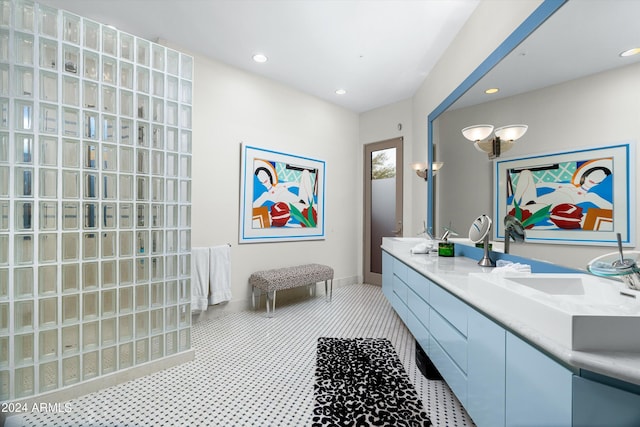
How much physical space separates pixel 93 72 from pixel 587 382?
2804mm

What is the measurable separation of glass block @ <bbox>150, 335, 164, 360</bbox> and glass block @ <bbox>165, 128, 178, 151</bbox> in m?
1.39

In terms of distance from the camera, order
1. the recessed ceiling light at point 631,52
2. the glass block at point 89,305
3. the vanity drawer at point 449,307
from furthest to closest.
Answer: the glass block at point 89,305 → the vanity drawer at point 449,307 → the recessed ceiling light at point 631,52

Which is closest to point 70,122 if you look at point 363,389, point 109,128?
point 109,128

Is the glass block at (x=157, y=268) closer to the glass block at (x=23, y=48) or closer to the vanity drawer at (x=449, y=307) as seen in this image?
the glass block at (x=23, y=48)

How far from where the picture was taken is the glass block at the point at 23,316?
168cm

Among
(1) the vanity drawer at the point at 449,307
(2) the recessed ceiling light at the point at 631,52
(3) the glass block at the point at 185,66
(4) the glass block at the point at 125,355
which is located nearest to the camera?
(2) the recessed ceiling light at the point at 631,52

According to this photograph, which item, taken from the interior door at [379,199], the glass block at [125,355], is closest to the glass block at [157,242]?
the glass block at [125,355]

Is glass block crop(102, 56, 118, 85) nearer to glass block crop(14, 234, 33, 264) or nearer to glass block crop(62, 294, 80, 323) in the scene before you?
glass block crop(14, 234, 33, 264)

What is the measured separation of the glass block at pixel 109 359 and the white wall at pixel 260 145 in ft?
4.41

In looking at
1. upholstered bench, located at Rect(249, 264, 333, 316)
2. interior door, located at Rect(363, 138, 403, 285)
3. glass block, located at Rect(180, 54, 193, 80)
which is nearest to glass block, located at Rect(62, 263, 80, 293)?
glass block, located at Rect(180, 54, 193, 80)

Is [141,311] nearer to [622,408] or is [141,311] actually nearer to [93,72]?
[93,72]

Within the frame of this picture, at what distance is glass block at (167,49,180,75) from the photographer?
2262 millimetres

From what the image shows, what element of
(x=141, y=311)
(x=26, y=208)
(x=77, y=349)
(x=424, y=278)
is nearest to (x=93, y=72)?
(x=26, y=208)

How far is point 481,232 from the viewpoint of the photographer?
2.19 m
